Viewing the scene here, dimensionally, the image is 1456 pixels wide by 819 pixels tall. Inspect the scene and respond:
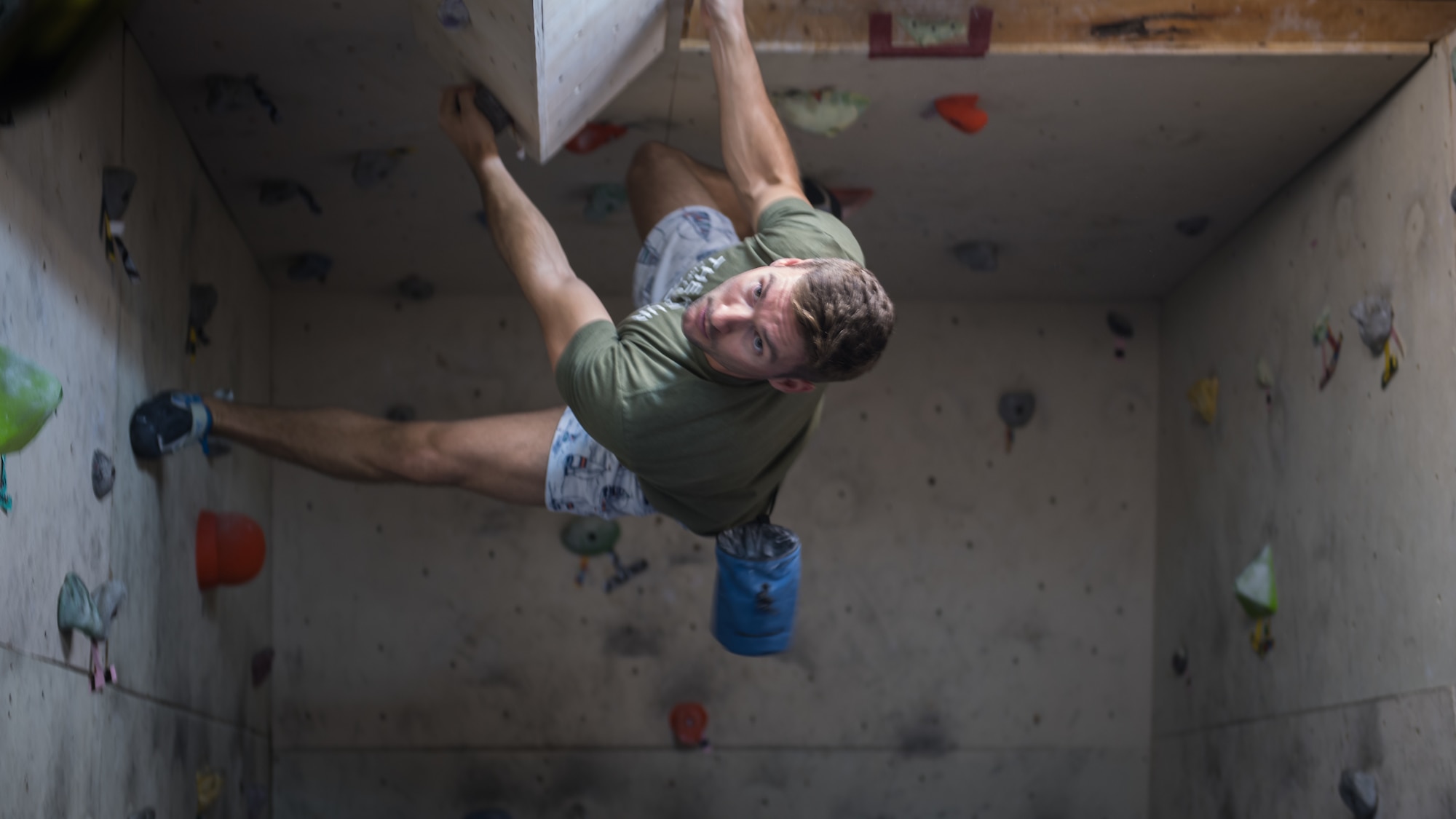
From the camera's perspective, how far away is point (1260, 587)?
2750 mm

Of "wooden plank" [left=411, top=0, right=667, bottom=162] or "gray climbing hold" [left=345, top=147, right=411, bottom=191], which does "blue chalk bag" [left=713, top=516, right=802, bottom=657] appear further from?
"gray climbing hold" [left=345, top=147, right=411, bottom=191]

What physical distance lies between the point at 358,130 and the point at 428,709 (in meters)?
1.65

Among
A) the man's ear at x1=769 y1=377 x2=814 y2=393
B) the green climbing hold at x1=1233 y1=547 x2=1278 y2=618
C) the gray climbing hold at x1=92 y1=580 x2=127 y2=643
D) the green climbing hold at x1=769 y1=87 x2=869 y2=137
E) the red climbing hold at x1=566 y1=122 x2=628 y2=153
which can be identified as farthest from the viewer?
the green climbing hold at x1=1233 y1=547 x2=1278 y2=618

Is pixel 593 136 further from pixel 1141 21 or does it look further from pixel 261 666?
pixel 261 666

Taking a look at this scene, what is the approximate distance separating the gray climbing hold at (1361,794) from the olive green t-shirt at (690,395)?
1.22 metres

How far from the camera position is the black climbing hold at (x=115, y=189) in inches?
77.6

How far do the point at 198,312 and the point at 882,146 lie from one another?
4.72ft

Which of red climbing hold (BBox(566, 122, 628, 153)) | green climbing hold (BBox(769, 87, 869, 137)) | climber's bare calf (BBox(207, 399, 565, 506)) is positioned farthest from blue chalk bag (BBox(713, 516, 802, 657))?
red climbing hold (BBox(566, 122, 628, 153))

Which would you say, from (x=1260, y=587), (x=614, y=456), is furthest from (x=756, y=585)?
(x=1260, y=587)

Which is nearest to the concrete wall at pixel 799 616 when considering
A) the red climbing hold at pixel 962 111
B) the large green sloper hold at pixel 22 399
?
the red climbing hold at pixel 962 111

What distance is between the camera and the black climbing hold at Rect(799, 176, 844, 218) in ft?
8.82

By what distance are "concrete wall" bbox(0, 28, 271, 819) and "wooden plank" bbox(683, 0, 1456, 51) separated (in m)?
1.09

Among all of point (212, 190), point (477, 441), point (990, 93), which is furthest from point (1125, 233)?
point (212, 190)

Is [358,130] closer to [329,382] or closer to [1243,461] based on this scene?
[329,382]
